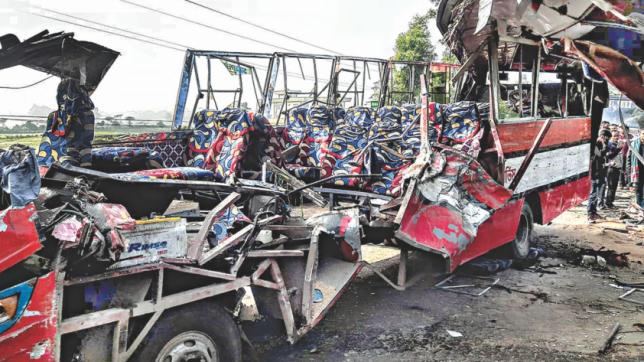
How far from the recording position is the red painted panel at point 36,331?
7.49 ft

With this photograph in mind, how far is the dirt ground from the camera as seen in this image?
13.8 feet

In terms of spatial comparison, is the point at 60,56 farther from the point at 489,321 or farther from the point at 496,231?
the point at 496,231

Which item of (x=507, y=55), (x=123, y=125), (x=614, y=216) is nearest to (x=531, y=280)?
(x=507, y=55)

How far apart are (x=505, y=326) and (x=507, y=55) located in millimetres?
4107

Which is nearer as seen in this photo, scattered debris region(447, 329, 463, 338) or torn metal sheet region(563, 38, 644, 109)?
torn metal sheet region(563, 38, 644, 109)

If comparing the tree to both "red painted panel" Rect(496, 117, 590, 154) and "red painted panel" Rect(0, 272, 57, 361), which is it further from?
"red painted panel" Rect(0, 272, 57, 361)

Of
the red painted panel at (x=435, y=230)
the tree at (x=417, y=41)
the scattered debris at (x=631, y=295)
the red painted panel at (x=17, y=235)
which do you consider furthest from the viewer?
the tree at (x=417, y=41)

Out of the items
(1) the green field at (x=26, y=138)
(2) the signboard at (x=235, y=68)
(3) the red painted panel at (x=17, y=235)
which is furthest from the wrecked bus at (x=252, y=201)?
(2) the signboard at (x=235, y=68)

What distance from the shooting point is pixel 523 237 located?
7.12 meters

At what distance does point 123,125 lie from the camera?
42.8 ft

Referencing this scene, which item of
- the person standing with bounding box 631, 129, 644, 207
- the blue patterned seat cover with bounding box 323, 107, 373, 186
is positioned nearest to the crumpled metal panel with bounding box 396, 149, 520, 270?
the blue patterned seat cover with bounding box 323, 107, 373, 186

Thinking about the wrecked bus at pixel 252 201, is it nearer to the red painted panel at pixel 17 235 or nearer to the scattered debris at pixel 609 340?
the red painted panel at pixel 17 235

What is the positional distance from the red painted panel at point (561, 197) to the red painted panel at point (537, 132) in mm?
735

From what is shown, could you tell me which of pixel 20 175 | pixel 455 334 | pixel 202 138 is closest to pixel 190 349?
pixel 20 175
